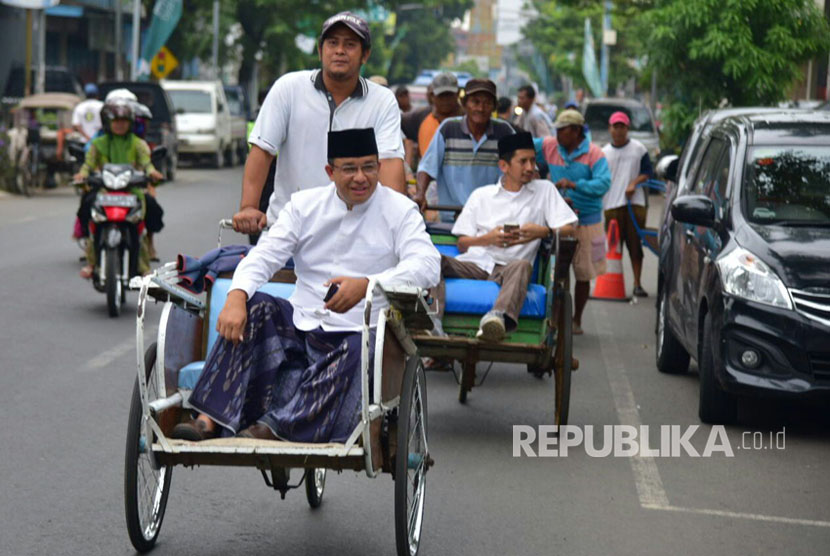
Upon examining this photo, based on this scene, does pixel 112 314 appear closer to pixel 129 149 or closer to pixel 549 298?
pixel 129 149

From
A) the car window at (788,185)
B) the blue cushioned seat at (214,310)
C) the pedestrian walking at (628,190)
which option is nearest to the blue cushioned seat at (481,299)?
the car window at (788,185)

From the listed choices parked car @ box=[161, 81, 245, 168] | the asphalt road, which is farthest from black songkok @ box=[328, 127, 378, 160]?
parked car @ box=[161, 81, 245, 168]

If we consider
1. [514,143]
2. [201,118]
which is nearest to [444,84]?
[514,143]

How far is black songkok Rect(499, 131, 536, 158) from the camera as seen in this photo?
862 centimetres

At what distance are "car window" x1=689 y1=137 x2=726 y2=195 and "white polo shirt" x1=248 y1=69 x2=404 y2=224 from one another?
355 cm

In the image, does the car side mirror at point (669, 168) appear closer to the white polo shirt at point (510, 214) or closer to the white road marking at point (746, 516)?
the white polo shirt at point (510, 214)

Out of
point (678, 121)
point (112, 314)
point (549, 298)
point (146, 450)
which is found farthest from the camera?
point (678, 121)

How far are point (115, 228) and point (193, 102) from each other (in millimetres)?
23711

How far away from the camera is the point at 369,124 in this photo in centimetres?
Result: 692

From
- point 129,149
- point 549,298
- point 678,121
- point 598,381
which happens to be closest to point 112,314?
point 129,149

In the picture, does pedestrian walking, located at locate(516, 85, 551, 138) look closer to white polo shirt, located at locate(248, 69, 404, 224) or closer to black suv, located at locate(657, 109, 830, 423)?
black suv, located at locate(657, 109, 830, 423)

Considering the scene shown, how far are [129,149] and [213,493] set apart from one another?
6.58 meters

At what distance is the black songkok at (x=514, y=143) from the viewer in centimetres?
862

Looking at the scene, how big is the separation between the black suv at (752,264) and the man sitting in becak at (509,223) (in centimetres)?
87
